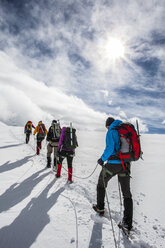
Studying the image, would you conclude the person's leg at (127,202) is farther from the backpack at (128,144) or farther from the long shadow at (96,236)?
the long shadow at (96,236)

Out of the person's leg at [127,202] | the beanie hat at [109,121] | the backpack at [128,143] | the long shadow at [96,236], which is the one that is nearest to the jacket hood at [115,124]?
the backpack at [128,143]

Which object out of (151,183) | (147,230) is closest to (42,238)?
(147,230)

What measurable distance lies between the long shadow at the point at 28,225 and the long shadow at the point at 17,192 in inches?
16.0

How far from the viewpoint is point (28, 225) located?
2.80 meters

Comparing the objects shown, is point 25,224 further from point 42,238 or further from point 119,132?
point 119,132

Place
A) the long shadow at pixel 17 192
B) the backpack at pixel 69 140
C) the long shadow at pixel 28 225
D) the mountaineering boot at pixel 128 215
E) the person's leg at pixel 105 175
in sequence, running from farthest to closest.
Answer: the backpack at pixel 69 140 → the long shadow at pixel 17 192 → the person's leg at pixel 105 175 → the mountaineering boot at pixel 128 215 → the long shadow at pixel 28 225

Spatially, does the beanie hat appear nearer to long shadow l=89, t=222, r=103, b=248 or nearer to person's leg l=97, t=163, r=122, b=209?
person's leg l=97, t=163, r=122, b=209

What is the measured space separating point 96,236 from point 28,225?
4.60 feet

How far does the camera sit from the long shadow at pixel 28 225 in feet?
7.84

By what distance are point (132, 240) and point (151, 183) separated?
4153 millimetres

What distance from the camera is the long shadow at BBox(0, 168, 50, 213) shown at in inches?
→ 138

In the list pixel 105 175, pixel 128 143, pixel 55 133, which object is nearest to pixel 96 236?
pixel 105 175

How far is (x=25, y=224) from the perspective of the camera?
9.26ft

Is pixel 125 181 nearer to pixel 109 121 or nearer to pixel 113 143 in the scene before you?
pixel 113 143
